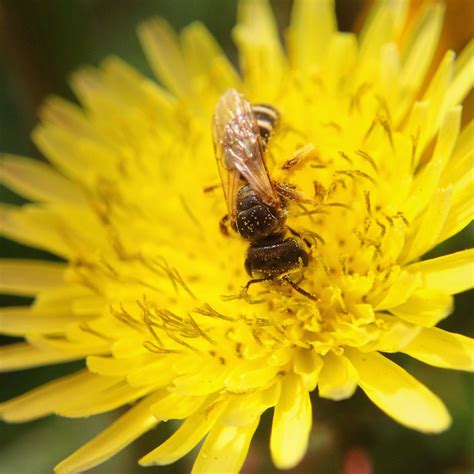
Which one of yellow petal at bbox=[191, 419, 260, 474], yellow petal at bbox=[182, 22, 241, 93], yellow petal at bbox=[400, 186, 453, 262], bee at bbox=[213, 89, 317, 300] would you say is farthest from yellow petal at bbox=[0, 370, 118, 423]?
yellow petal at bbox=[182, 22, 241, 93]

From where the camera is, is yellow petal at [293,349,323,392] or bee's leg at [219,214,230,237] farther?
bee's leg at [219,214,230,237]

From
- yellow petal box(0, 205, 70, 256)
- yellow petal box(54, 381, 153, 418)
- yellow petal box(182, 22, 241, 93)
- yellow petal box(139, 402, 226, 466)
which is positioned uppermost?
yellow petal box(182, 22, 241, 93)

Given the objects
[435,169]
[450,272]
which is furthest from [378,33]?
[450,272]

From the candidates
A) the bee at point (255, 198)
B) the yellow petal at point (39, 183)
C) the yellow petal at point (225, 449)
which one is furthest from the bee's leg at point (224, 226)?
the yellow petal at point (39, 183)

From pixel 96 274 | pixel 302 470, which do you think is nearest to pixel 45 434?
pixel 96 274

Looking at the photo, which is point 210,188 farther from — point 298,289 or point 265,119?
point 298,289

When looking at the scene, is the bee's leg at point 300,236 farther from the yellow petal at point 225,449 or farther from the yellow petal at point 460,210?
the yellow petal at point 225,449

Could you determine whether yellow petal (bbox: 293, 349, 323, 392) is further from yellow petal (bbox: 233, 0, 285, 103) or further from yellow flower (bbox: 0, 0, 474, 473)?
yellow petal (bbox: 233, 0, 285, 103)

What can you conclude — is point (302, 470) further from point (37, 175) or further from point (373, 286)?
point (37, 175)
